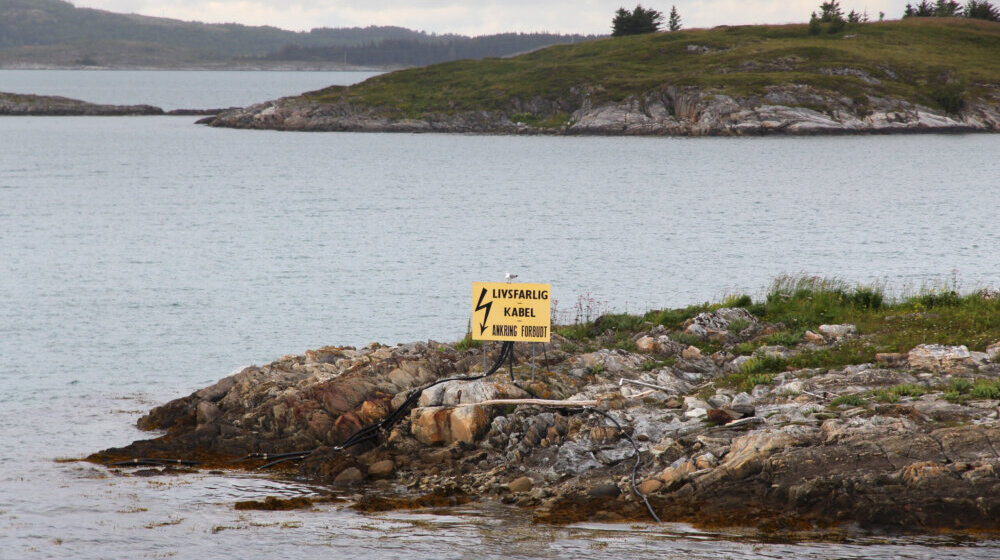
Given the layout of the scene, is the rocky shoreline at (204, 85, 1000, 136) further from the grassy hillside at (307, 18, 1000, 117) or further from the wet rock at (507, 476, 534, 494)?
the wet rock at (507, 476, 534, 494)

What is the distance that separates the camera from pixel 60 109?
183 metres

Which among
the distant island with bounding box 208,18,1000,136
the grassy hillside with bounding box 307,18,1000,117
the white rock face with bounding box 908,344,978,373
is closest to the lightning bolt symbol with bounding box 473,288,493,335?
the white rock face with bounding box 908,344,978,373

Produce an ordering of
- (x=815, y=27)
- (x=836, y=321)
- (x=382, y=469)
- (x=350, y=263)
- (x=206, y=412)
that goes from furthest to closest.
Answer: (x=815, y=27) → (x=350, y=263) → (x=836, y=321) → (x=206, y=412) → (x=382, y=469)

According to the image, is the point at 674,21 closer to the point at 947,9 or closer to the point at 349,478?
the point at 947,9

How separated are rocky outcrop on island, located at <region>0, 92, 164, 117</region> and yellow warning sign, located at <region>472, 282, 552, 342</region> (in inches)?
7308

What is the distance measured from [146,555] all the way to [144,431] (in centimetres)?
798

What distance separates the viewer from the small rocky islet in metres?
15.7

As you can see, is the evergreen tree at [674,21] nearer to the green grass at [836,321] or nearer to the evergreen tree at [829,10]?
the evergreen tree at [829,10]

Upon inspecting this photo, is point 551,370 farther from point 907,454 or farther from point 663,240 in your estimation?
point 663,240

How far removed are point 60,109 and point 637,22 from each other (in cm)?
11701

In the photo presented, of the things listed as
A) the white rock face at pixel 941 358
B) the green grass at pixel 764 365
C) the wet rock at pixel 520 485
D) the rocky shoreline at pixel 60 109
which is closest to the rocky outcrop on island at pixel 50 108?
the rocky shoreline at pixel 60 109

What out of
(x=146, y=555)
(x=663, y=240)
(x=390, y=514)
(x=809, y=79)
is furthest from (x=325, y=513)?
(x=809, y=79)

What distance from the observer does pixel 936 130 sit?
434ft

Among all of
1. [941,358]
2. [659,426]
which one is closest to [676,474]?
[659,426]
